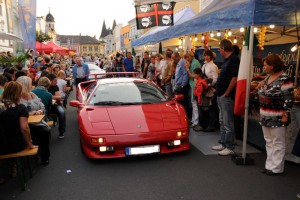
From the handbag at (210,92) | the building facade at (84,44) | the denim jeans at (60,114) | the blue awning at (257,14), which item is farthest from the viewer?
the building facade at (84,44)

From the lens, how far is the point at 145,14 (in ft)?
39.7

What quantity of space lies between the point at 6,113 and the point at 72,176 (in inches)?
52.1

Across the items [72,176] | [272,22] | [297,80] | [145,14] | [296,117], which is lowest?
[72,176]

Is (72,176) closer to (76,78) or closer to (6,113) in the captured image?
(6,113)

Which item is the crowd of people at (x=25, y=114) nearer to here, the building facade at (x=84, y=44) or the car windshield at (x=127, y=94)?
the car windshield at (x=127, y=94)

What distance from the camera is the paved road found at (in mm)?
3969

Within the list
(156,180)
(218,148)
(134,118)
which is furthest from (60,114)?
(218,148)

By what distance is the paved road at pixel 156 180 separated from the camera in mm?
3969

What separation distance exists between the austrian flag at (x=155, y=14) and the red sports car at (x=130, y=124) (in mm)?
6254

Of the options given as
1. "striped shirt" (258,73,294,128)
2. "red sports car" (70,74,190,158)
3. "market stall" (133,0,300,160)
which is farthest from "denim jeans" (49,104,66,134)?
"striped shirt" (258,73,294,128)

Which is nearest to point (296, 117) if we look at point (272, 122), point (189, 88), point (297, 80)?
point (272, 122)

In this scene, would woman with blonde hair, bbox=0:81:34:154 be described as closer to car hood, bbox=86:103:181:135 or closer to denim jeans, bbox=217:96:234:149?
car hood, bbox=86:103:181:135

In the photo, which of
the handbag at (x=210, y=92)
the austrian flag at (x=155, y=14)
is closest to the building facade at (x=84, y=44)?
the austrian flag at (x=155, y=14)

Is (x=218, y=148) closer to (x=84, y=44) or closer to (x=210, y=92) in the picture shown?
(x=210, y=92)
